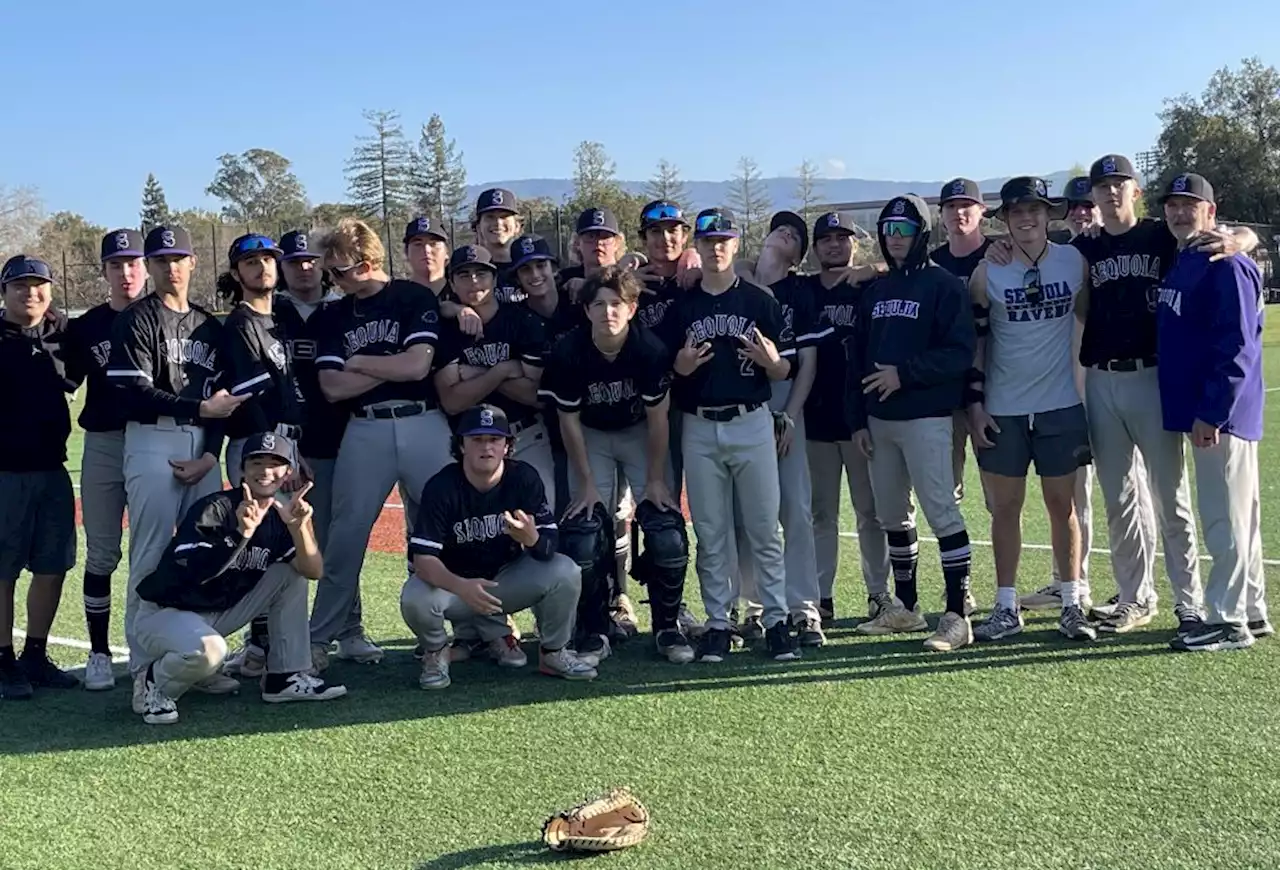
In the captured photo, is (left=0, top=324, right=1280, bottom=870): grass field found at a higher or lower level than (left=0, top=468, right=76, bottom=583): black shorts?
lower

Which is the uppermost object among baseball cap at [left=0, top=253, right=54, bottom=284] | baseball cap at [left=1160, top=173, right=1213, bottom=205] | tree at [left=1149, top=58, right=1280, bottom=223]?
tree at [left=1149, top=58, right=1280, bottom=223]

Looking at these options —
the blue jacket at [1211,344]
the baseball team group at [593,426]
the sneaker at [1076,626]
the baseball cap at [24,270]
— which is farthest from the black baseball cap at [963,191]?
the baseball cap at [24,270]

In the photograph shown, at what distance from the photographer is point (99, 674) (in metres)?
5.57

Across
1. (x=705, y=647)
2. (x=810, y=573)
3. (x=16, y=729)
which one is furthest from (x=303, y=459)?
(x=810, y=573)

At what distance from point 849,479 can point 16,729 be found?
4323 mm

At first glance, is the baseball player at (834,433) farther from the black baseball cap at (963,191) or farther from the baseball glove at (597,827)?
the baseball glove at (597,827)

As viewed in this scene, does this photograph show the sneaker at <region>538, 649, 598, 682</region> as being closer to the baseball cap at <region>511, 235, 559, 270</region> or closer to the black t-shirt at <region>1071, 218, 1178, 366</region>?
the baseball cap at <region>511, 235, 559, 270</region>

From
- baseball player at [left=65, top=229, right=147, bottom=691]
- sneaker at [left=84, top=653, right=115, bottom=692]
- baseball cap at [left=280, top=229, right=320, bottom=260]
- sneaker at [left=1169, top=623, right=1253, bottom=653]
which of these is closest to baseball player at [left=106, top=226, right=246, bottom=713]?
baseball player at [left=65, top=229, right=147, bottom=691]

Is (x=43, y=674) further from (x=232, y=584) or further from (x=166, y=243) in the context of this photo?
(x=166, y=243)

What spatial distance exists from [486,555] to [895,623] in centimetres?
220

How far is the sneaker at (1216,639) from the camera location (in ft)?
17.8

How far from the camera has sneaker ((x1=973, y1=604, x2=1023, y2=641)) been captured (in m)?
5.83

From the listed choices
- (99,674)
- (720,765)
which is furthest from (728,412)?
(99,674)

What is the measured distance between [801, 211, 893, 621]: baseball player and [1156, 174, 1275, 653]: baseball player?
5.08ft
